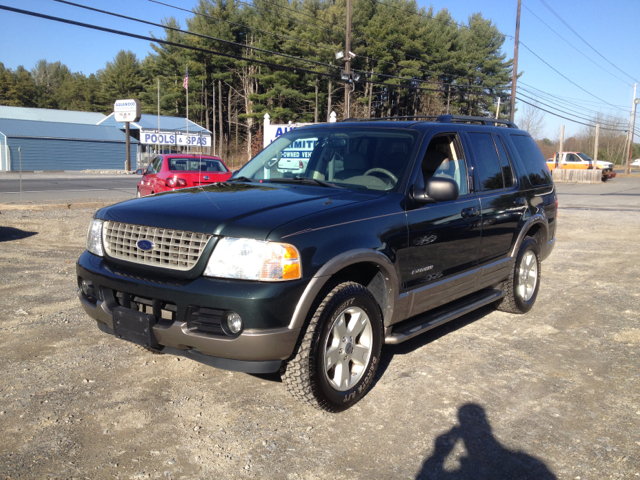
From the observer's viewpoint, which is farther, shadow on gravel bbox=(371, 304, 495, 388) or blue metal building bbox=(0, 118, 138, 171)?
blue metal building bbox=(0, 118, 138, 171)

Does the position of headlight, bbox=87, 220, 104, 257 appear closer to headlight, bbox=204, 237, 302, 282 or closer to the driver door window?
headlight, bbox=204, 237, 302, 282

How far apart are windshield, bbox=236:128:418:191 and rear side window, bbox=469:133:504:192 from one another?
96cm

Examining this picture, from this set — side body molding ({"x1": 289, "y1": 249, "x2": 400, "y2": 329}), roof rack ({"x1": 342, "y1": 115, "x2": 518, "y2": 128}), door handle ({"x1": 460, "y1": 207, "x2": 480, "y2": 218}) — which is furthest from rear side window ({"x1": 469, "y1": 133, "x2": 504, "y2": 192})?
side body molding ({"x1": 289, "y1": 249, "x2": 400, "y2": 329})

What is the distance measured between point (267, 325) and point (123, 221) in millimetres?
1303

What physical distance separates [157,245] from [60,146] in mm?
49815

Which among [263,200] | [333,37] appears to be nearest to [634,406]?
[263,200]

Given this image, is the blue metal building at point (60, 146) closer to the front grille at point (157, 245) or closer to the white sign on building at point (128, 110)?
the white sign on building at point (128, 110)

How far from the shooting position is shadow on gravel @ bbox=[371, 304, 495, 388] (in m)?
4.54

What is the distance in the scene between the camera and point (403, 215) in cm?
400

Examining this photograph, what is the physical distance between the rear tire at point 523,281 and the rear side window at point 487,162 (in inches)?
35.0

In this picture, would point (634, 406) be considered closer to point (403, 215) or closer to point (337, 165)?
point (403, 215)

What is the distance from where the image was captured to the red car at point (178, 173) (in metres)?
15.1

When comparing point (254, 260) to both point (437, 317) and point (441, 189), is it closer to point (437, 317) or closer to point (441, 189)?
point (441, 189)

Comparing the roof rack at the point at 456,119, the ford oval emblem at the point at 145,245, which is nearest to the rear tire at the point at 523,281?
the roof rack at the point at 456,119
